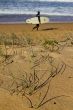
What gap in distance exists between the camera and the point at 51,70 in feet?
15.2

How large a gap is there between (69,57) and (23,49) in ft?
2.88

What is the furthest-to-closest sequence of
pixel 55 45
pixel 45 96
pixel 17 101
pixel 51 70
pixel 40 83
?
pixel 55 45 < pixel 51 70 < pixel 40 83 < pixel 45 96 < pixel 17 101

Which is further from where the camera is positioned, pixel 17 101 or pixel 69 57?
pixel 69 57

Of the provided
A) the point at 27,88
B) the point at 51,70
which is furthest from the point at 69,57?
the point at 27,88

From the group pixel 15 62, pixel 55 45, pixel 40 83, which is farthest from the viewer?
pixel 55 45

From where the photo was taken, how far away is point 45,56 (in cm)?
527

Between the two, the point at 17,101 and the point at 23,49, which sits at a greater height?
the point at 17,101

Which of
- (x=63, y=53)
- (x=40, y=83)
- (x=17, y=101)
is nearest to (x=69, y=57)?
(x=63, y=53)

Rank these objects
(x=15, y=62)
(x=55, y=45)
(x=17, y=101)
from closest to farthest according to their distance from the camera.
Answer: (x=17, y=101) → (x=15, y=62) → (x=55, y=45)

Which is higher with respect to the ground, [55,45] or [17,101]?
[17,101]

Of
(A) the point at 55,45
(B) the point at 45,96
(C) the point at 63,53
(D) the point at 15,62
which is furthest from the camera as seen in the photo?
(A) the point at 55,45

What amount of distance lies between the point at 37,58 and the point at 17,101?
1.73 m

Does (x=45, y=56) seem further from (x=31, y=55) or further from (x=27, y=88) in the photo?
(x=27, y=88)

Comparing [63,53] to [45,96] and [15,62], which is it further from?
[45,96]
